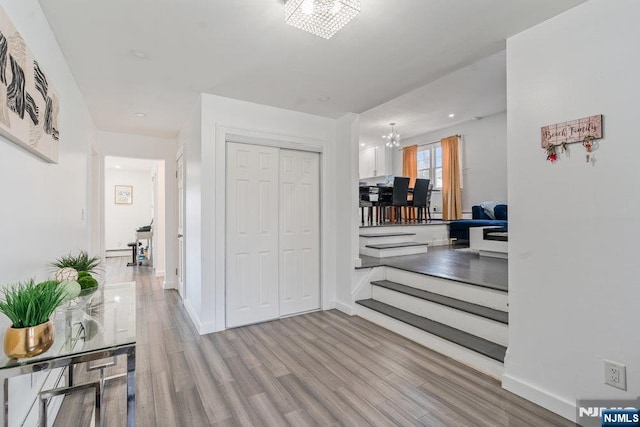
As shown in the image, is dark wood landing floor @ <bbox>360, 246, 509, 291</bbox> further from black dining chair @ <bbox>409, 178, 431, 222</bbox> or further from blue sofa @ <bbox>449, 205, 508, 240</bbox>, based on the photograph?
black dining chair @ <bbox>409, 178, 431, 222</bbox>

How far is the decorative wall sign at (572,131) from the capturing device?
173 cm

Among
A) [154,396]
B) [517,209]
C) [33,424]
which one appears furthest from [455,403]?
[33,424]

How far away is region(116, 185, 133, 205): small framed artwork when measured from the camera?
29.5 ft

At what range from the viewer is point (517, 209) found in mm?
2115

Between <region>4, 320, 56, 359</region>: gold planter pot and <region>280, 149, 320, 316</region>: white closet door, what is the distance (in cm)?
260

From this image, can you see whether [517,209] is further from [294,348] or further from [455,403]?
[294,348]

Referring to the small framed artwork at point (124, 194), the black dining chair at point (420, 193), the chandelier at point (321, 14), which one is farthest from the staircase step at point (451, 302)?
the small framed artwork at point (124, 194)

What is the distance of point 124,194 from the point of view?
905 centimetres

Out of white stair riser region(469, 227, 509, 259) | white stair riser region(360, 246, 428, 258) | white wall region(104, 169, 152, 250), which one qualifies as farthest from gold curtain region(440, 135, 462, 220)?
white wall region(104, 169, 152, 250)

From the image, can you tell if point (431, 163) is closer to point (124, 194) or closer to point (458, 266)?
point (458, 266)

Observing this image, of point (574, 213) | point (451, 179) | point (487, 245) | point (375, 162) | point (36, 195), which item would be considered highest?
point (375, 162)

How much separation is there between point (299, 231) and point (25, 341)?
2.84 metres

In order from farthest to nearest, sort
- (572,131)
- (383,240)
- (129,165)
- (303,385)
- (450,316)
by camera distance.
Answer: (129,165)
(383,240)
(450,316)
(303,385)
(572,131)

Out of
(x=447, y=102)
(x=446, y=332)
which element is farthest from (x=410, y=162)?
(x=446, y=332)
